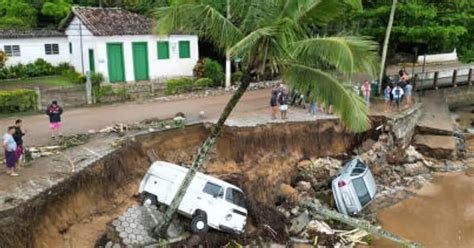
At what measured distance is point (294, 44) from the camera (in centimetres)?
1041

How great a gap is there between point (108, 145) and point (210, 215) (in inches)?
222

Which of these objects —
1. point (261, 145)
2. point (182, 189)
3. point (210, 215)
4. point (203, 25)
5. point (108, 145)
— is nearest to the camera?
point (203, 25)

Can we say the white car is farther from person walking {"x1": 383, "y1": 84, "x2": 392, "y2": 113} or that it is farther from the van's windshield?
person walking {"x1": 383, "y1": 84, "x2": 392, "y2": 113}

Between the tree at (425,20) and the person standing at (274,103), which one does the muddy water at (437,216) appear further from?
the tree at (425,20)

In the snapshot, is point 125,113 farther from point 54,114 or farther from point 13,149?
point 13,149

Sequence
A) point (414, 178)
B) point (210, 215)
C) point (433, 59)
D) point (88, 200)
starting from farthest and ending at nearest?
1. point (433, 59)
2. point (414, 178)
3. point (88, 200)
4. point (210, 215)

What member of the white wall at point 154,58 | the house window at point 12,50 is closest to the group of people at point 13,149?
the white wall at point 154,58

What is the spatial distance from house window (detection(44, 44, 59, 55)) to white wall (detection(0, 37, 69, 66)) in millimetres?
190

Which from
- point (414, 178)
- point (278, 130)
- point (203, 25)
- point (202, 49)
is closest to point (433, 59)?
point (202, 49)

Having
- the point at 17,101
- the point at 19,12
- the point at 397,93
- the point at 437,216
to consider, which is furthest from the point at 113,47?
the point at 437,216

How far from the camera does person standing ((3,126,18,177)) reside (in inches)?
567

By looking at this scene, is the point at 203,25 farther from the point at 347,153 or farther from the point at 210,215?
the point at 347,153

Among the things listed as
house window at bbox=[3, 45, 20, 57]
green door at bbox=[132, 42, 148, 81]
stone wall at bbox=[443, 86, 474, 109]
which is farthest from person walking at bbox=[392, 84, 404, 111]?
house window at bbox=[3, 45, 20, 57]

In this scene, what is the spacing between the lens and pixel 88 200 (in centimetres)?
1559
